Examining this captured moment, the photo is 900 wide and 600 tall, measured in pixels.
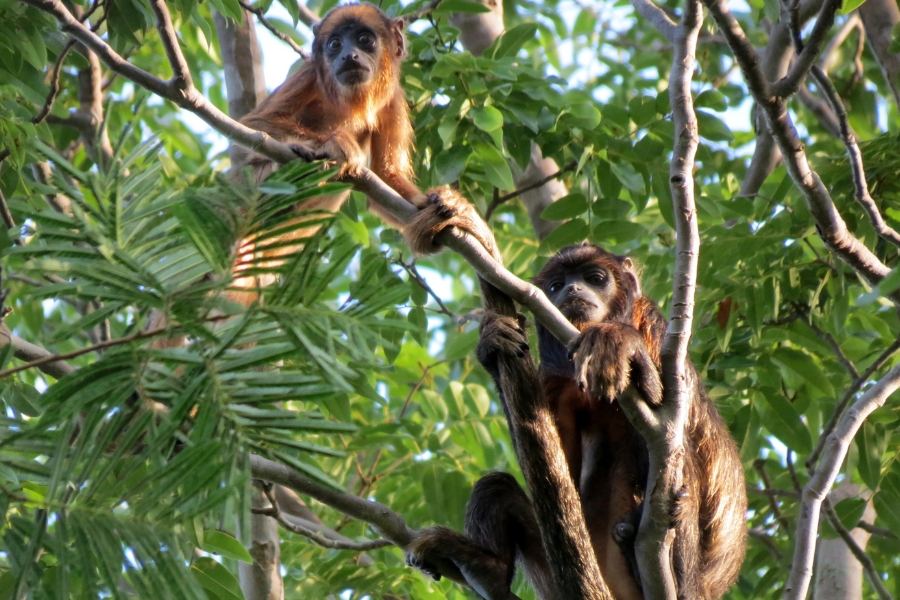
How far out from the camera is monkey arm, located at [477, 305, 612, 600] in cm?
394

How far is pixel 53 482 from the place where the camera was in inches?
91.0

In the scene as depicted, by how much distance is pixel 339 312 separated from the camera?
2.45 metres

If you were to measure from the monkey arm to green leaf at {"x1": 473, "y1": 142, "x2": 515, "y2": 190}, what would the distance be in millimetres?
1788

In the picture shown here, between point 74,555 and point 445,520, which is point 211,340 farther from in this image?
point 445,520

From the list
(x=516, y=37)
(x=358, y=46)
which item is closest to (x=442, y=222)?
(x=516, y=37)

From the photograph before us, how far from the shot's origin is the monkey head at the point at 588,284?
501 centimetres

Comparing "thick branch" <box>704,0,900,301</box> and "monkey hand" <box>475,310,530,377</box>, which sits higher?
"thick branch" <box>704,0,900,301</box>

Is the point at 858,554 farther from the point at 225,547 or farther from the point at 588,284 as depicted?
the point at 225,547

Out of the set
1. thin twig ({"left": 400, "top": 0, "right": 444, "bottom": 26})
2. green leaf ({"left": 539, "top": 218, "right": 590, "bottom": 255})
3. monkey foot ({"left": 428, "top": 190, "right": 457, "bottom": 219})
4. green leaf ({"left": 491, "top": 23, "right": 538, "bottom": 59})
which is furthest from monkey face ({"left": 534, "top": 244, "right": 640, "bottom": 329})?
thin twig ({"left": 400, "top": 0, "right": 444, "bottom": 26})

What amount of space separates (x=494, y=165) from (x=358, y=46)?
1.78 metres

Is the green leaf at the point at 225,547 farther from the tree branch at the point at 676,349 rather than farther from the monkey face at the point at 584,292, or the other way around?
the monkey face at the point at 584,292

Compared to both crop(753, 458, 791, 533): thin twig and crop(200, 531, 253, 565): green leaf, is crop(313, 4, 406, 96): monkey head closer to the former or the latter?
crop(200, 531, 253, 565): green leaf

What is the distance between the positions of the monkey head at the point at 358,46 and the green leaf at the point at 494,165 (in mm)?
1353

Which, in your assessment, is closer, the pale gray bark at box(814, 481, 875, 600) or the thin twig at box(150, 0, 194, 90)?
the thin twig at box(150, 0, 194, 90)
